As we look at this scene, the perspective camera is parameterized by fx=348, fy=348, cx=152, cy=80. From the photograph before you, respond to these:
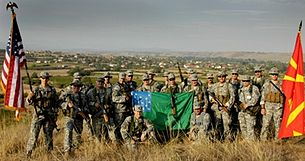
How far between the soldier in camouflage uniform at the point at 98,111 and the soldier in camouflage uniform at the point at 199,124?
2378 millimetres

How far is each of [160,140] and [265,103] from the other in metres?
3.06

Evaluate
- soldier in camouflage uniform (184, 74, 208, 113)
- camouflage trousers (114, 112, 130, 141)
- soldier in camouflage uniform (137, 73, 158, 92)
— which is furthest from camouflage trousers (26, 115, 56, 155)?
soldier in camouflage uniform (184, 74, 208, 113)

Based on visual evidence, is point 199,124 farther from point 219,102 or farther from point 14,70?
Answer: point 14,70

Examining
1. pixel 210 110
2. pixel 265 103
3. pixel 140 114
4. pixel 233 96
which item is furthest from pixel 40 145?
pixel 265 103

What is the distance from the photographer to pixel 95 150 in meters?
8.27

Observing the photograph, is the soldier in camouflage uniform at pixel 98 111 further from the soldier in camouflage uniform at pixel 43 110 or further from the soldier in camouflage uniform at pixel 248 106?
the soldier in camouflage uniform at pixel 248 106

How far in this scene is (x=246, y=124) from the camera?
957cm

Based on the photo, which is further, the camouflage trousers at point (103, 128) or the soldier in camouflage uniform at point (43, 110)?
the camouflage trousers at point (103, 128)

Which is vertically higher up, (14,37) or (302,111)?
(14,37)

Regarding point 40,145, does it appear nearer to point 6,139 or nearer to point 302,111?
point 6,139

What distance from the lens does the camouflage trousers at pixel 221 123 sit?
9.55m

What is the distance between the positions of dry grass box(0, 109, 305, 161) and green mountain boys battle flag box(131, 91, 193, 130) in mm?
873

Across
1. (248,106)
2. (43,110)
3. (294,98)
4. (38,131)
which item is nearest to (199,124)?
(248,106)

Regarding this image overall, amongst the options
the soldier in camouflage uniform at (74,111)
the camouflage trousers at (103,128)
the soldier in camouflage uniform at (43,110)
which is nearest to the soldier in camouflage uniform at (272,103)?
the camouflage trousers at (103,128)
